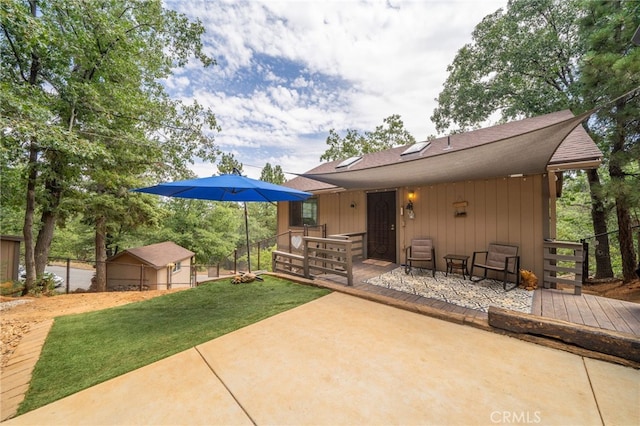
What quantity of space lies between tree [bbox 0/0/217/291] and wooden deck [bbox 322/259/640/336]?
624 centimetres

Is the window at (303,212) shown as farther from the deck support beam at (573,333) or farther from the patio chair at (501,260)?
the deck support beam at (573,333)

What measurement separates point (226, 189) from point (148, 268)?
9245mm

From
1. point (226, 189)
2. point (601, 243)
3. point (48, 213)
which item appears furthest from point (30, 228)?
point (601, 243)

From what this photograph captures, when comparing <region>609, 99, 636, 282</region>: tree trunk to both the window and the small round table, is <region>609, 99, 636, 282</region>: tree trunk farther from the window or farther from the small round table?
the window

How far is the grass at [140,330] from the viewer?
190 cm

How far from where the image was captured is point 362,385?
176 centimetres

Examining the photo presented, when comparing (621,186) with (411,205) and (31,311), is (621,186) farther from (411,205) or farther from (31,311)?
(31,311)

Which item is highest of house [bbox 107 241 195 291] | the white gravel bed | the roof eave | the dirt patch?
the roof eave

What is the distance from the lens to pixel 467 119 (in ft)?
32.2

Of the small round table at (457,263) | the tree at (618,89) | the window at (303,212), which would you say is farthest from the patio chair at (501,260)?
the window at (303,212)

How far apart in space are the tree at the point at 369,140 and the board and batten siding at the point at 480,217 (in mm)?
11549

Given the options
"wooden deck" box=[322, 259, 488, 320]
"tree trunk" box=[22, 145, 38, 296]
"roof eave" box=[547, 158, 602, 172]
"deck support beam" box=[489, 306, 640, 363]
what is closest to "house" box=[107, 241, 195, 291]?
"tree trunk" box=[22, 145, 38, 296]

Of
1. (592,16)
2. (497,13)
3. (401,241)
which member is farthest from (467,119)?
(401,241)

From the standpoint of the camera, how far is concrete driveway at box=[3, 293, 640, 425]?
150cm
